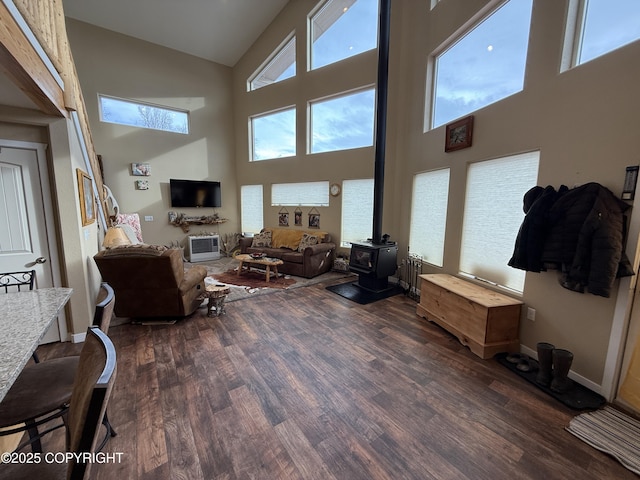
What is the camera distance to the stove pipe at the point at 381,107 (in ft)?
12.3

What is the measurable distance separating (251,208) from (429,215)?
16.1 ft

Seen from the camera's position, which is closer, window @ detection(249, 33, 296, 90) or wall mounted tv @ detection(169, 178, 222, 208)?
window @ detection(249, 33, 296, 90)

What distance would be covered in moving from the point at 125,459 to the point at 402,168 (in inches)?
186

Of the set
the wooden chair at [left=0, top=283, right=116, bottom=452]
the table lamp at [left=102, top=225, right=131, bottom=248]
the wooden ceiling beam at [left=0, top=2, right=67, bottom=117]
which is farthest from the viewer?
the table lamp at [left=102, top=225, right=131, bottom=248]

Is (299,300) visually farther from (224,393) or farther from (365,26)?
(365,26)

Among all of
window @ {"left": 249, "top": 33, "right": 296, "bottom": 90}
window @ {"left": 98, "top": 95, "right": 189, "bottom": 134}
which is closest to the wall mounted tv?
window @ {"left": 98, "top": 95, "right": 189, "bottom": 134}

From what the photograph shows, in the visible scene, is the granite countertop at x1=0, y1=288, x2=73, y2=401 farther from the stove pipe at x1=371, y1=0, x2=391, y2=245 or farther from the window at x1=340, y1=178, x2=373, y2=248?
the window at x1=340, y1=178, x2=373, y2=248

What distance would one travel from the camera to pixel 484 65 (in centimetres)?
306

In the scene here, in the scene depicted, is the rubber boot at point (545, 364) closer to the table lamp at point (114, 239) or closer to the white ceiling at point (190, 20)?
Answer: the table lamp at point (114, 239)

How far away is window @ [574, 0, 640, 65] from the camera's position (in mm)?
1842

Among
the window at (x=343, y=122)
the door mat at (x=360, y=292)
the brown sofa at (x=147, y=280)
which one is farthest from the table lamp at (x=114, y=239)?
the window at (x=343, y=122)

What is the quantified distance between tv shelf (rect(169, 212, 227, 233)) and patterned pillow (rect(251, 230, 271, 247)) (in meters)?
1.47

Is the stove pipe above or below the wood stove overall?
above

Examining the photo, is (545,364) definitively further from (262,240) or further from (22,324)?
(262,240)
